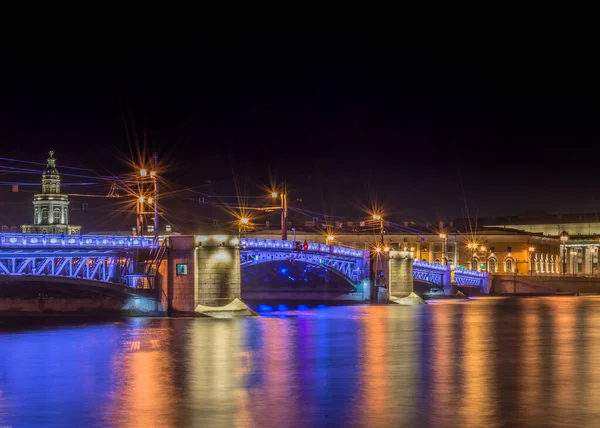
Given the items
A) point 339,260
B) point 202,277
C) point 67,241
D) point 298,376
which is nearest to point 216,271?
point 202,277

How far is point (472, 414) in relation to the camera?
2378 cm

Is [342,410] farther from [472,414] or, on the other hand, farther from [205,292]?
[205,292]

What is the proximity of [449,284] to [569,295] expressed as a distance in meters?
21.5

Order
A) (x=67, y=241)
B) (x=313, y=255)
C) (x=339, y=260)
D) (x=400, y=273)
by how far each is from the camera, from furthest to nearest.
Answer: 1. (x=400, y=273)
2. (x=339, y=260)
3. (x=313, y=255)
4. (x=67, y=241)

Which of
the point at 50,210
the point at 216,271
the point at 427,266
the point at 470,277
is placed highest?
the point at 50,210

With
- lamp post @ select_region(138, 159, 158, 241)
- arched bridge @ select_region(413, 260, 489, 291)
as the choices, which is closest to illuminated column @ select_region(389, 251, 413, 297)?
arched bridge @ select_region(413, 260, 489, 291)

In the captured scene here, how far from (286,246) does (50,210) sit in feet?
251

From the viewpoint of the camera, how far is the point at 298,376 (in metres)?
31.8

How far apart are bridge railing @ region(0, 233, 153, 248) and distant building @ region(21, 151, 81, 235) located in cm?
8482

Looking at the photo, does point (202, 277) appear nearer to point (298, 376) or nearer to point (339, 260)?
point (298, 376)

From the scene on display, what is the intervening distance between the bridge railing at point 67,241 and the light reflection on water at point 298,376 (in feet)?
21.2

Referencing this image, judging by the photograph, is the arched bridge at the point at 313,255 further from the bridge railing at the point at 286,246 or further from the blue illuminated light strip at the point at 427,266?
the blue illuminated light strip at the point at 427,266

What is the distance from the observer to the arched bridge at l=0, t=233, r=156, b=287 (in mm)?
60188

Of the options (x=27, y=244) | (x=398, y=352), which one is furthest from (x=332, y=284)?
(x=398, y=352)
